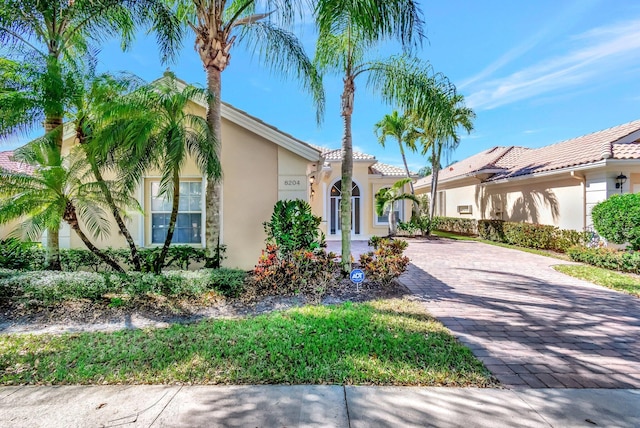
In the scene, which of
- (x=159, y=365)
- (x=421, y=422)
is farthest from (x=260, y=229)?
(x=421, y=422)

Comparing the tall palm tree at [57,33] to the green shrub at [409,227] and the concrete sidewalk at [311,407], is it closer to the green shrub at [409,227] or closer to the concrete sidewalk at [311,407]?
the concrete sidewalk at [311,407]

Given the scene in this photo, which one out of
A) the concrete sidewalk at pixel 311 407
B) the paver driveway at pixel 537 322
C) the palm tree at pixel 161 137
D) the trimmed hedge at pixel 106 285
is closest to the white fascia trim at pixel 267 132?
the palm tree at pixel 161 137

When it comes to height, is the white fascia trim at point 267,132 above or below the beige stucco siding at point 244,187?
above

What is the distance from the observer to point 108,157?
21.8 ft

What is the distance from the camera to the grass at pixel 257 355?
11.9 ft

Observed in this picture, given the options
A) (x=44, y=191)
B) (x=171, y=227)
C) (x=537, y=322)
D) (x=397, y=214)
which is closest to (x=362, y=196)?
(x=397, y=214)

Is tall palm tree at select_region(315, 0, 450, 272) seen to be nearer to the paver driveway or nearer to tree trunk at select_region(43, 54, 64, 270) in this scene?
the paver driveway

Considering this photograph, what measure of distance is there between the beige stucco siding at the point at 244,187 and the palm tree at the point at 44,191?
2.93 metres

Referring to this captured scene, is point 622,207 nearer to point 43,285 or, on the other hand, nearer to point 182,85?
point 182,85

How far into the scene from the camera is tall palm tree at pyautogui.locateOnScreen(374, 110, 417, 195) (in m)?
20.7

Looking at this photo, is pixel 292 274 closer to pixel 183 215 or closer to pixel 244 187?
pixel 244 187

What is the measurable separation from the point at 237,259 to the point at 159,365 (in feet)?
16.5

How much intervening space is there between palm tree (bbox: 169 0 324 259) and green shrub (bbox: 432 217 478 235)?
17.2 meters

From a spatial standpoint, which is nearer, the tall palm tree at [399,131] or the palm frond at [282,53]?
the palm frond at [282,53]
